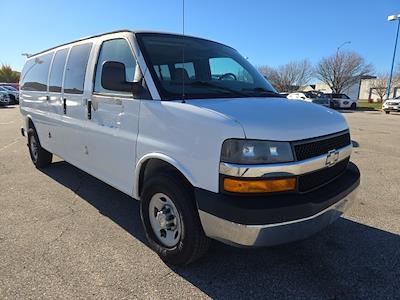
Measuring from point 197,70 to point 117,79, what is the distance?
86 cm

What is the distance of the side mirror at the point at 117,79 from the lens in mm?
3170

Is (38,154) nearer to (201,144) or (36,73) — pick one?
(36,73)

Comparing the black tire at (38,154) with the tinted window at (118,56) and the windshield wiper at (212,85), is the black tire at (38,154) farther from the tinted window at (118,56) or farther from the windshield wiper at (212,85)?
the windshield wiper at (212,85)

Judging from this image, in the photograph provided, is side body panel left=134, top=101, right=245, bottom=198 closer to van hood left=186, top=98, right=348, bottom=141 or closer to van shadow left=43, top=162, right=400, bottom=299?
van hood left=186, top=98, right=348, bottom=141

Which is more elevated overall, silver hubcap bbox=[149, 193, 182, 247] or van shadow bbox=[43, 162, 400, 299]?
silver hubcap bbox=[149, 193, 182, 247]

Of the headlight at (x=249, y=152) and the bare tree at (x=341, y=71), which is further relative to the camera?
the bare tree at (x=341, y=71)

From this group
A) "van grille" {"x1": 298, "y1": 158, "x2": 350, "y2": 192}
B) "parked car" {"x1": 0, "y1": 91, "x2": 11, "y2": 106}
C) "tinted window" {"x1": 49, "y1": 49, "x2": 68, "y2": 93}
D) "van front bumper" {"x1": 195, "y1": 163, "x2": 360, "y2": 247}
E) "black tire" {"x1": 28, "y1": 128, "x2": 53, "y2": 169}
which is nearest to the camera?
"van front bumper" {"x1": 195, "y1": 163, "x2": 360, "y2": 247}

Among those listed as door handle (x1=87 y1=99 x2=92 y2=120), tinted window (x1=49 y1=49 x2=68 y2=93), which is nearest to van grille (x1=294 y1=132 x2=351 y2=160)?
door handle (x1=87 y1=99 x2=92 y2=120)

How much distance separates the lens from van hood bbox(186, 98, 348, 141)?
2.58 m

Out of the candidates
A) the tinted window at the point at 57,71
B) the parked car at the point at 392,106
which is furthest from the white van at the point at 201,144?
the parked car at the point at 392,106

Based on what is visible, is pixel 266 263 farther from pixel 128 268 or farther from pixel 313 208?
pixel 128 268

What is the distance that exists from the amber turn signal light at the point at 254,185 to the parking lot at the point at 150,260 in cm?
85

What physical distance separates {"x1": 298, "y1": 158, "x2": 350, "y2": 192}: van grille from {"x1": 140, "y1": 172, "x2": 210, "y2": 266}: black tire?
0.85 m

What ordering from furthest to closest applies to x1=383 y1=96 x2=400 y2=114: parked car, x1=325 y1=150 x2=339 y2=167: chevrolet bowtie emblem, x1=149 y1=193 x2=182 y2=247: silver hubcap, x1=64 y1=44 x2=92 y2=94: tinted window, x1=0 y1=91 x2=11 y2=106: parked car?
x1=383 y1=96 x2=400 y2=114: parked car < x1=0 y1=91 x2=11 y2=106: parked car < x1=64 y1=44 x2=92 y2=94: tinted window < x1=149 y1=193 x2=182 y2=247: silver hubcap < x1=325 y1=150 x2=339 y2=167: chevrolet bowtie emblem
